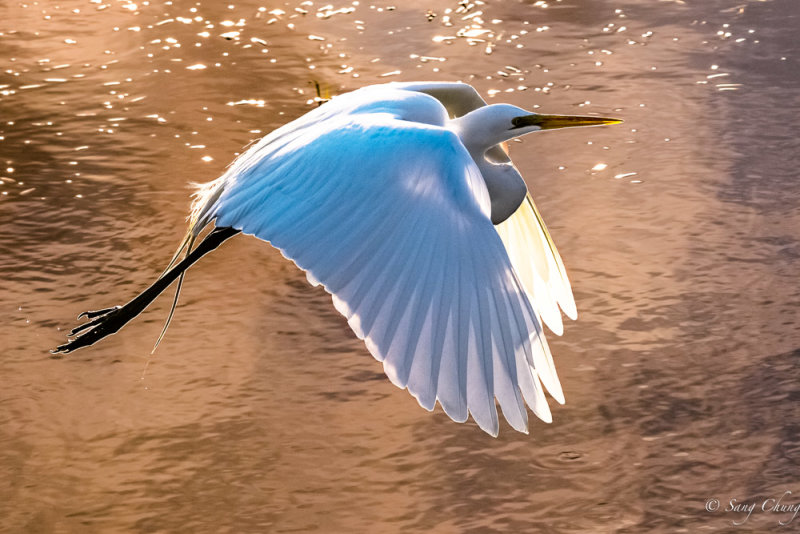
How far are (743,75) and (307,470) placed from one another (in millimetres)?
1563

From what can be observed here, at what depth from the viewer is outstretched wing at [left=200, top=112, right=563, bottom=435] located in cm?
103

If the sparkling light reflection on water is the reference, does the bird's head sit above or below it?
above

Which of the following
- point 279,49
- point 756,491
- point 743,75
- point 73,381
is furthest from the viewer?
point 279,49

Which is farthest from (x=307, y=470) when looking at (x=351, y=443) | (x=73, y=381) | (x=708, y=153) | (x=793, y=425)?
(x=708, y=153)

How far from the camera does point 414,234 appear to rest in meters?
1.11

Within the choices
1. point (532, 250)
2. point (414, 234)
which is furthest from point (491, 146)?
point (414, 234)

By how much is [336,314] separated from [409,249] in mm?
781

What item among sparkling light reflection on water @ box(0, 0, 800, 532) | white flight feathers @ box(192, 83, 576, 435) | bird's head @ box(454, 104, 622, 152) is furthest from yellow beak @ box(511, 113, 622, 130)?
sparkling light reflection on water @ box(0, 0, 800, 532)

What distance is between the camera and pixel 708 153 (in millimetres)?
2324

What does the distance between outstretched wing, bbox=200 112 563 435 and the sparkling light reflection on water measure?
386 millimetres

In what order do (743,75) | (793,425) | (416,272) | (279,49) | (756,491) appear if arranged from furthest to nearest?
(279,49), (743,75), (793,425), (756,491), (416,272)

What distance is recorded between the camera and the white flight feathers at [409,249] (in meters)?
1.03

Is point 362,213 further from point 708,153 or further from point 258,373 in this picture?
point 708,153

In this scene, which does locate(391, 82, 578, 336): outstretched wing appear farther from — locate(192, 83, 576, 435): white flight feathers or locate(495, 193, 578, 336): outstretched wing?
locate(192, 83, 576, 435): white flight feathers
